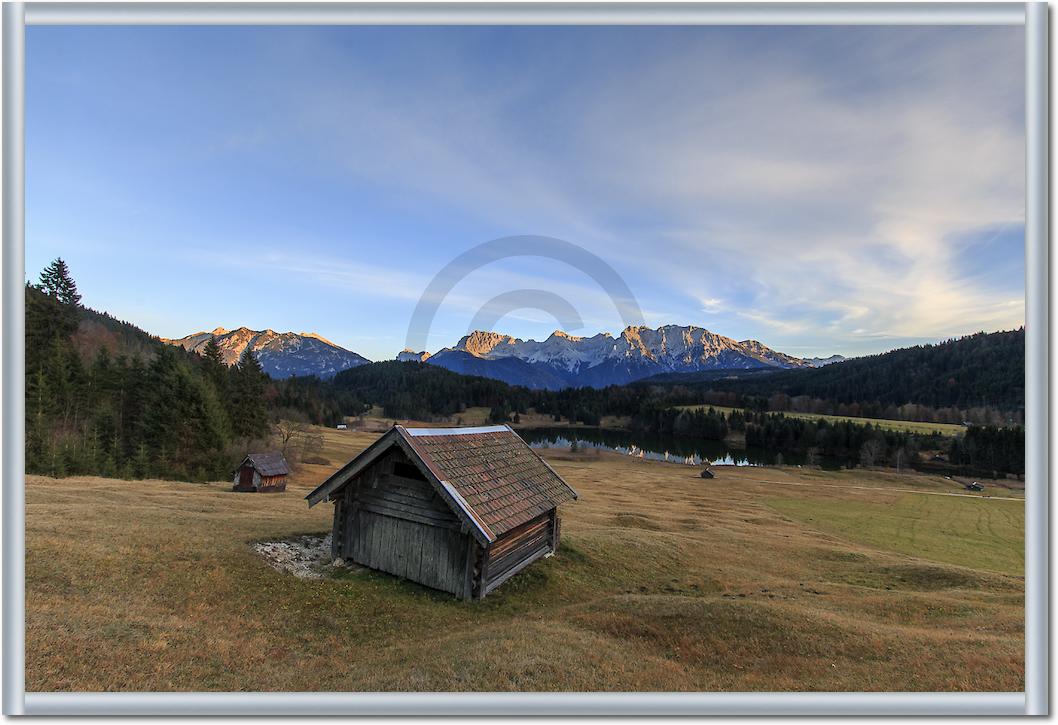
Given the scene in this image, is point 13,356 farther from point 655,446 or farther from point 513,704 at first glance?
point 655,446

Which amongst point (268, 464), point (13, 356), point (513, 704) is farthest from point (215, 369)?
point (513, 704)

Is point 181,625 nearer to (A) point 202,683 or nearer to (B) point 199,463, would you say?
(A) point 202,683

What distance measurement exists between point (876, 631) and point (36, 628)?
1906 centimetres

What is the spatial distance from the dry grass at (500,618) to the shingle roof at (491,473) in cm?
265

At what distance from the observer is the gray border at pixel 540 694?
6648 mm

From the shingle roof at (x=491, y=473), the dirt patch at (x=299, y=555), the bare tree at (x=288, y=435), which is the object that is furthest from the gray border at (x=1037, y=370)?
the bare tree at (x=288, y=435)

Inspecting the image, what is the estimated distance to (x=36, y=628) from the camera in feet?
30.1

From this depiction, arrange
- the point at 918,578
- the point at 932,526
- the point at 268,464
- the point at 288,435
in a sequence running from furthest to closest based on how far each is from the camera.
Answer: the point at 288,435, the point at 268,464, the point at 932,526, the point at 918,578

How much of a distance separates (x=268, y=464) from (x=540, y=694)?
45.8 meters

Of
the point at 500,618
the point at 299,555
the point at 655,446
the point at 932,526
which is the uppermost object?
the point at 299,555

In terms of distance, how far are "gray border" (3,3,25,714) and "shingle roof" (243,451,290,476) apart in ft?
133

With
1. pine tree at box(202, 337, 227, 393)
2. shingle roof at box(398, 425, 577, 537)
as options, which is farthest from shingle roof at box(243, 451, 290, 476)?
shingle roof at box(398, 425, 577, 537)

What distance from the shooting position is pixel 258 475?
43125mm

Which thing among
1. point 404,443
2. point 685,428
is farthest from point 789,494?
point 685,428
